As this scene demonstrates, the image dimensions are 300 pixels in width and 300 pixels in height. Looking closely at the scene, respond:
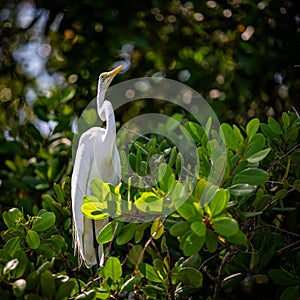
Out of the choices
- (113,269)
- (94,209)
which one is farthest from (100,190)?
(113,269)

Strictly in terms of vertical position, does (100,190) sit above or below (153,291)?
above

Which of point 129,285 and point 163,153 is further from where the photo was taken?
point 163,153

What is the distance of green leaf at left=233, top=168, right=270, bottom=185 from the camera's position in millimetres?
1269

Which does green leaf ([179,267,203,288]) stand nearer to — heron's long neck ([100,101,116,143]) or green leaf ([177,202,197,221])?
green leaf ([177,202,197,221])

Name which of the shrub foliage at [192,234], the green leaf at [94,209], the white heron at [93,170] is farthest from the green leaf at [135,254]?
the white heron at [93,170]

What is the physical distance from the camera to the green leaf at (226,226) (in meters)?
1.17

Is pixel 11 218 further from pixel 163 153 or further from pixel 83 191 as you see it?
pixel 163 153

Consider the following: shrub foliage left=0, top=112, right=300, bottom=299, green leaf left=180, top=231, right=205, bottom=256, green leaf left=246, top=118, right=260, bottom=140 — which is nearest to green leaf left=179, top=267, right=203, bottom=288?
shrub foliage left=0, top=112, right=300, bottom=299

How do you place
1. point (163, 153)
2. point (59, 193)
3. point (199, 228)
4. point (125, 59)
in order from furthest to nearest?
1. point (125, 59)
2. point (59, 193)
3. point (163, 153)
4. point (199, 228)

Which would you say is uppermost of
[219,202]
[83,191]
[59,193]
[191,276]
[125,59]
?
[219,202]

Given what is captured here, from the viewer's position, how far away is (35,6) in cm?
302

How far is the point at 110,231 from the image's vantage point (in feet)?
4.55

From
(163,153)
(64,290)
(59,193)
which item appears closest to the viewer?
(64,290)

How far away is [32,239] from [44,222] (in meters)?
0.05
